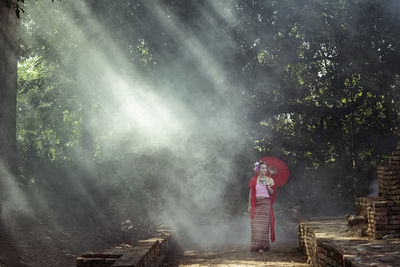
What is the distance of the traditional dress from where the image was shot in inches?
341

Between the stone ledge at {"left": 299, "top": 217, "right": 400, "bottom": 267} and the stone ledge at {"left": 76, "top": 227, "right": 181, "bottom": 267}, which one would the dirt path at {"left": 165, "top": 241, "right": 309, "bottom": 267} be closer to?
the stone ledge at {"left": 299, "top": 217, "right": 400, "bottom": 267}

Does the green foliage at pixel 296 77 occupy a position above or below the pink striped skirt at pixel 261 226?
above

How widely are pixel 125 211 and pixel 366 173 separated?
8.35 m

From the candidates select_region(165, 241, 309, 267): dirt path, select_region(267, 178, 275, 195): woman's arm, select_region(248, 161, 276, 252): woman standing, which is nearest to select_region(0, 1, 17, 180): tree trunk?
select_region(165, 241, 309, 267): dirt path

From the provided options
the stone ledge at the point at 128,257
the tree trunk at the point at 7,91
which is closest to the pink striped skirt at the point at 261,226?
the stone ledge at the point at 128,257

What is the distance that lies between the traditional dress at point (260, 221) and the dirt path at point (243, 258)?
23 centimetres

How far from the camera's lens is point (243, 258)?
7773mm

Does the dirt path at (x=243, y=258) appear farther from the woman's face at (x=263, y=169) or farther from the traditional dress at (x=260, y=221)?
the woman's face at (x=263, y=169)

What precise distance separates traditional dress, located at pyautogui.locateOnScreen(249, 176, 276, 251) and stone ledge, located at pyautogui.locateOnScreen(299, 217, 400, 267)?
753 mm

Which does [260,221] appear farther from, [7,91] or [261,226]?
[7,91]

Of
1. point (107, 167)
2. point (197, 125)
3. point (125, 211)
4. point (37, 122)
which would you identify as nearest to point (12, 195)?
point (125, 211)

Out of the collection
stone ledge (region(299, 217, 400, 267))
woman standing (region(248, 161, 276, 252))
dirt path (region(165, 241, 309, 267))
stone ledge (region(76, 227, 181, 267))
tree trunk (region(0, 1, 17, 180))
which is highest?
tree trunk (region(0, 1, 17, 180))

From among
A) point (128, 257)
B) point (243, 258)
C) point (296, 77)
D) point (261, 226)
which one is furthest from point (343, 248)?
point (296, 77)

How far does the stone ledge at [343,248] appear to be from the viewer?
457cm
